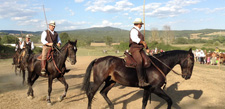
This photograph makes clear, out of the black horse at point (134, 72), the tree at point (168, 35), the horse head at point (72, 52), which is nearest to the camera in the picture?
the black horse at point (134, 72)

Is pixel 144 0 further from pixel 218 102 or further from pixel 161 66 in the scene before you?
pixel 218 102

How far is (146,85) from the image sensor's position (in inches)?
205

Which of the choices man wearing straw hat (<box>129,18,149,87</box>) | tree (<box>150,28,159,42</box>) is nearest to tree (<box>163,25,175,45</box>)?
tree (<box>150,28,159,42</box>)

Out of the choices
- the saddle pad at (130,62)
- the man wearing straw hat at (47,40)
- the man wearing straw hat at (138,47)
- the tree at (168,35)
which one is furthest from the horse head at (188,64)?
the tree at (168,35)

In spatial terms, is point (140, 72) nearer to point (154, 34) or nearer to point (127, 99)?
point (127, 99)

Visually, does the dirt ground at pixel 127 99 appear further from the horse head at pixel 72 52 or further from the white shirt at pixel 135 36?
the white shirt at pixel 135 36

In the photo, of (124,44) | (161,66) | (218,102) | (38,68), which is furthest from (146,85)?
(124,44)

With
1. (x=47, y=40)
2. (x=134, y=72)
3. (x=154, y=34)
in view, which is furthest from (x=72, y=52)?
(x=154, y=34)

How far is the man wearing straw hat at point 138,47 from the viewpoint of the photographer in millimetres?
5211

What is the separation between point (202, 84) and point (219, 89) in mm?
908

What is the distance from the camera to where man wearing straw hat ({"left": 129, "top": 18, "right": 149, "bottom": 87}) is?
17.1ft

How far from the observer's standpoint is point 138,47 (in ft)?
17.6

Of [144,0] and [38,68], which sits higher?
[144,0]

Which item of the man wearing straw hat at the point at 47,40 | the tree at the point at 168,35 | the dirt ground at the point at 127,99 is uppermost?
the tree at the point at 168,35
